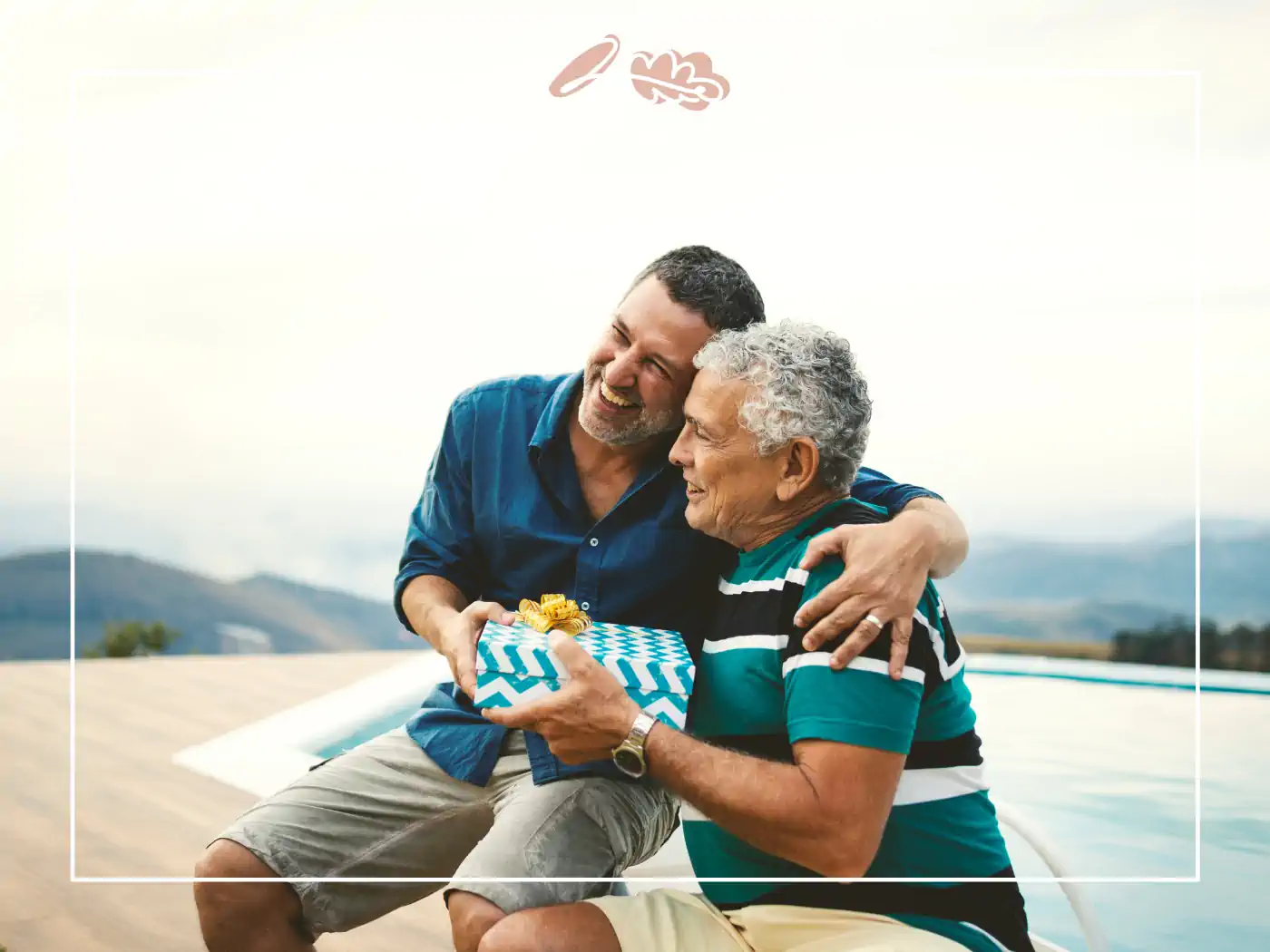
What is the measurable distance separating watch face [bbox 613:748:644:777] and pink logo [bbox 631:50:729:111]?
1.30 meters

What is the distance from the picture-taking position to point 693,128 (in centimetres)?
229

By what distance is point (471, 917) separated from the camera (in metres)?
1.70

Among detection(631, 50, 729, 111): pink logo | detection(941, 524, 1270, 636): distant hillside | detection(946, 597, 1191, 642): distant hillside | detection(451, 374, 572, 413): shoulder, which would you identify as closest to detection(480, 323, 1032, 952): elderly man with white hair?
detection(451, 374, 572, 413): shoulder

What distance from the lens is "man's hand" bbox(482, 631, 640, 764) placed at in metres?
1.64

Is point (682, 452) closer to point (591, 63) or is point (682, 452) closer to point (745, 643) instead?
point (745, 643)

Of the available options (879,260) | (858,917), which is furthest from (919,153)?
(858,917)

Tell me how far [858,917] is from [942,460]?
120cm

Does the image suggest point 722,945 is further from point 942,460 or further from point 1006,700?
point 1006,700

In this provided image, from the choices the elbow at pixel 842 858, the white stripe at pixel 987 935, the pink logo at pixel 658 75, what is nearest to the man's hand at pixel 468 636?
the elbow at pixel 842 858

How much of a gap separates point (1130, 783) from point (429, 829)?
1566 mm

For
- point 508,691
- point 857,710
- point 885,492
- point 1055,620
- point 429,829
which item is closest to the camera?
point 857,710

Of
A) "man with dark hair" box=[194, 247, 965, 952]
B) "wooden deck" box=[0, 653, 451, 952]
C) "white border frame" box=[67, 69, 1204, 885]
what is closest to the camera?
"man with dark hair" box=[194, 247, 965, 952]

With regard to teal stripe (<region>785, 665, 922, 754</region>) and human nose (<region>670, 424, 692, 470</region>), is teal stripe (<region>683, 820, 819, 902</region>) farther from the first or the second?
human nose (<region>670, 424, 692, 470</region>)

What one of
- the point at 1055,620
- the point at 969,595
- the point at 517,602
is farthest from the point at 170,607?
the point at 1055,620
